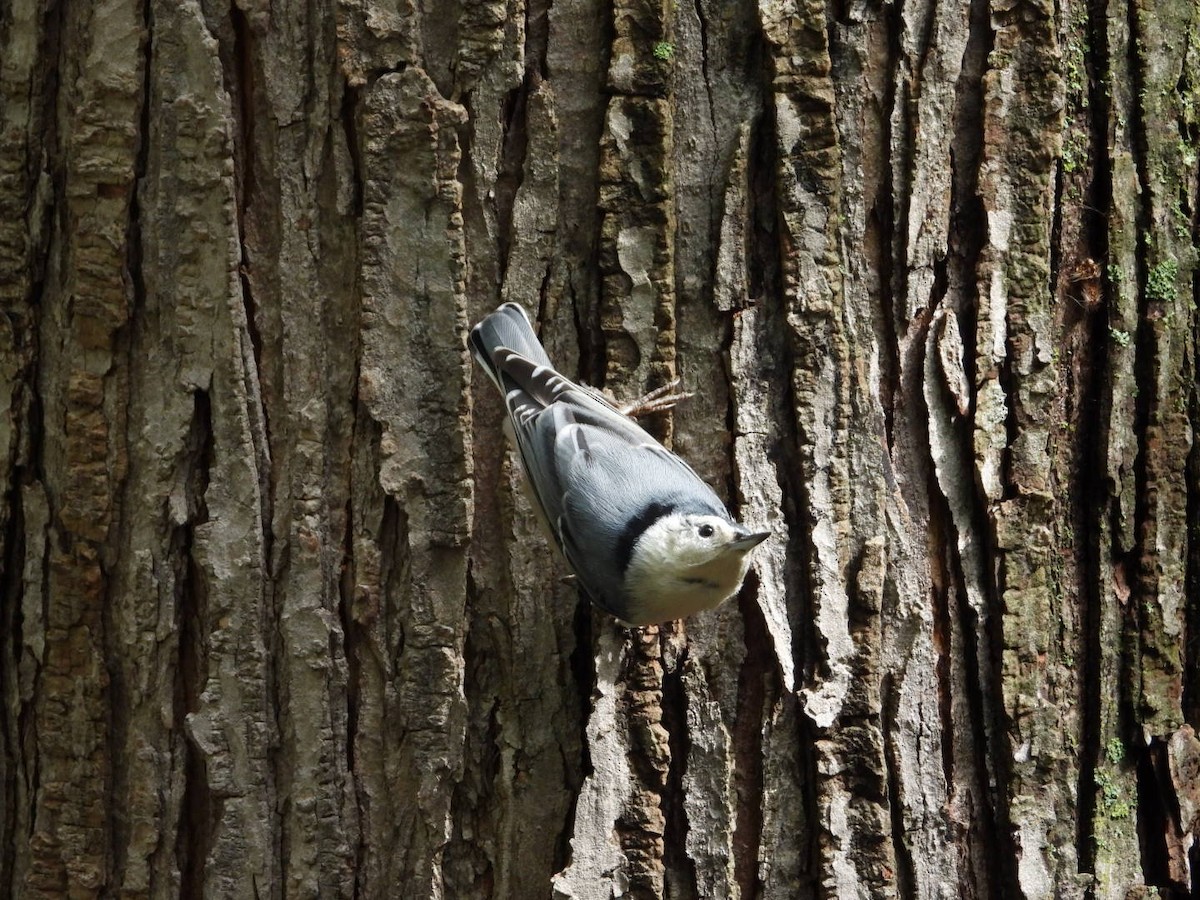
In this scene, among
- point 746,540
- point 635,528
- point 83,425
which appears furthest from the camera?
point 635,528

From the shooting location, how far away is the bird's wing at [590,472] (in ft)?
6.07

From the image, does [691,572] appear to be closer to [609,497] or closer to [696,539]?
[696,539]

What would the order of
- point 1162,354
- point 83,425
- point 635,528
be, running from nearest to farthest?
point 83,425
point 1162,354
point 635,528

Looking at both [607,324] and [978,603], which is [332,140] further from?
[978,603]

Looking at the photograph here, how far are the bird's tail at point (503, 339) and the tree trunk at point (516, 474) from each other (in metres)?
0.04

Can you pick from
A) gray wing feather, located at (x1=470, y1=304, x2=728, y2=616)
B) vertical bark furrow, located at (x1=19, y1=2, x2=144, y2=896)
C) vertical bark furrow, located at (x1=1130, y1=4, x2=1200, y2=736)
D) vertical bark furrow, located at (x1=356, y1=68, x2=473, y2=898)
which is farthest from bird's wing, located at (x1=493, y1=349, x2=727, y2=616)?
vertical bark furrow, located at (x1=1130, y1=4, x2=1200, y2=736)

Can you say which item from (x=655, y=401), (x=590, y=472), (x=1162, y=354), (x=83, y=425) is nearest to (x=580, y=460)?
(x=590, y=472)

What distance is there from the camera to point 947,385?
1.86 m

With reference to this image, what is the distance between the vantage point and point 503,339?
6.12ft

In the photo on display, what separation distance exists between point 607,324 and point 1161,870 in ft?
4.15

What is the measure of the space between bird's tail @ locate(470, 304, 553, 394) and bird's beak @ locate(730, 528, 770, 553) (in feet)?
1.36

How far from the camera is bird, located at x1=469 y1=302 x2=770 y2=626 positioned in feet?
5.88

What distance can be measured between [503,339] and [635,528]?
42 centimetres

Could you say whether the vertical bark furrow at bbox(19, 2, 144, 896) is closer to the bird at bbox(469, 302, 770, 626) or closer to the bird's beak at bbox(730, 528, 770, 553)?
the bird at bbox(469, 302, 770, 626)
